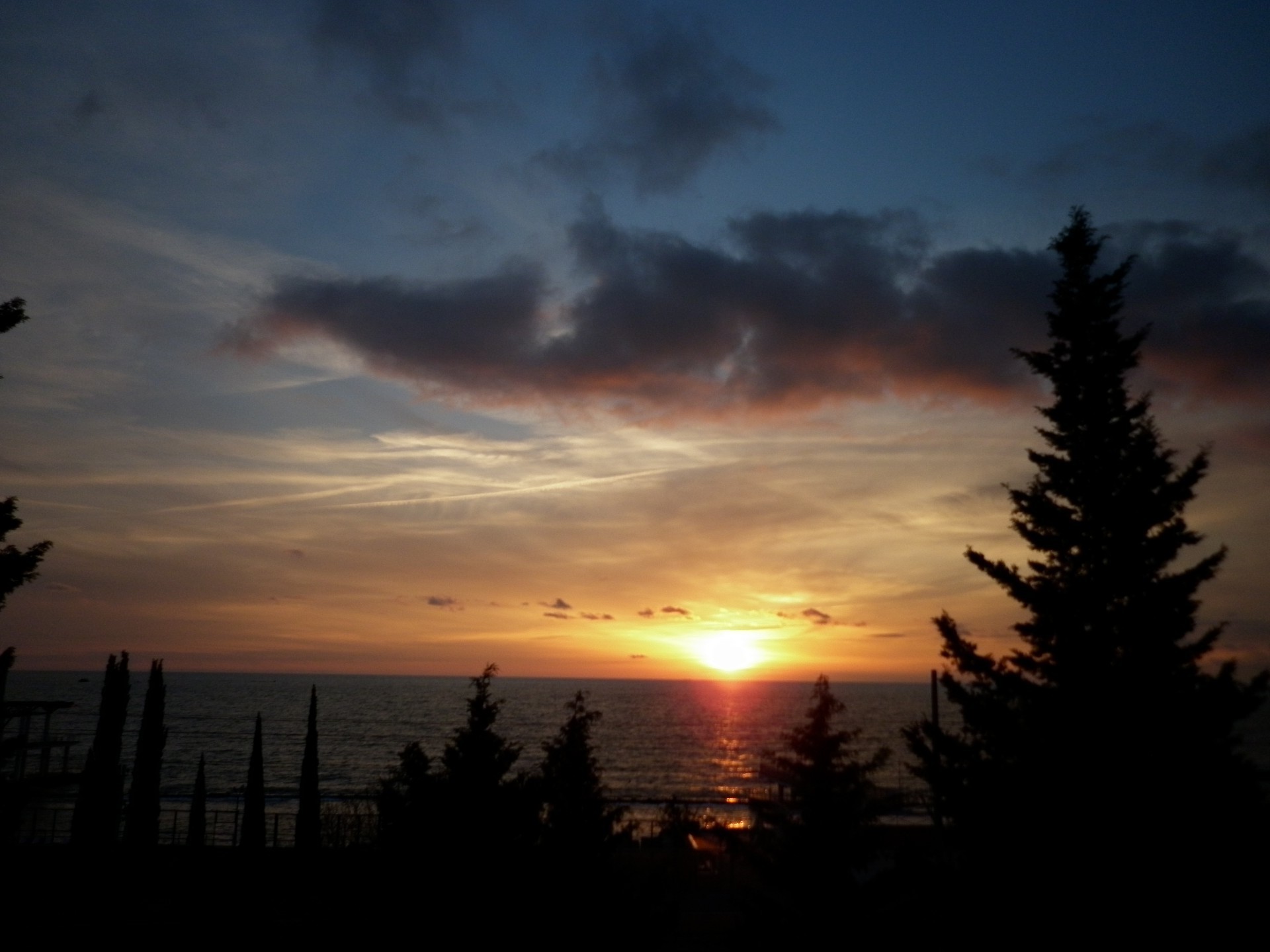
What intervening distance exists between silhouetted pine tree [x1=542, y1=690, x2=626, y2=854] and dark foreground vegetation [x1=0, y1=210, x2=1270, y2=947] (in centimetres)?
5

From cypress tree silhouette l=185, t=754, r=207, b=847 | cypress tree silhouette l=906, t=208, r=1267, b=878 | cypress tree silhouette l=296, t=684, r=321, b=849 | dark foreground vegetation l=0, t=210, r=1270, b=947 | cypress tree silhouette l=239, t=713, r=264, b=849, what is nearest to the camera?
dark foreground vegetation l=0, t=210, r=1270, b=947

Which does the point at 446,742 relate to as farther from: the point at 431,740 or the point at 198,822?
the point at 431,740

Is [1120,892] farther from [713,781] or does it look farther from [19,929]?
[713,781]

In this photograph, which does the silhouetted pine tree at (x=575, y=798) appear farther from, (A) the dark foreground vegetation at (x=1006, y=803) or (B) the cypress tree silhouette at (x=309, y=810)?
(B) the cypress tree silhouette at (x=309, y=810)

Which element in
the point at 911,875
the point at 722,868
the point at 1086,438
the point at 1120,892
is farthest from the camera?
the point at 722,868

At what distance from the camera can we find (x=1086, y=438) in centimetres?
2220

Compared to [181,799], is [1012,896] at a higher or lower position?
higher

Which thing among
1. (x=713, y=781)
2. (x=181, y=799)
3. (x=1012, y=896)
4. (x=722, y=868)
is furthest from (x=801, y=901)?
(x=713, y=781)

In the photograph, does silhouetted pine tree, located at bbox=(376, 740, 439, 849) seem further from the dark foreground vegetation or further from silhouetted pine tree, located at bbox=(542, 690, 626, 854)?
silhouetted pine tree, located at bbox=(542, 690, 626, 854)

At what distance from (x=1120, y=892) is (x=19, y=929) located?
2918cm

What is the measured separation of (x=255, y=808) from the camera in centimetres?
3409

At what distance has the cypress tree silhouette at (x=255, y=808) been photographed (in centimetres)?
3206

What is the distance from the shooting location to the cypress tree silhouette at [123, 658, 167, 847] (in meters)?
35.0

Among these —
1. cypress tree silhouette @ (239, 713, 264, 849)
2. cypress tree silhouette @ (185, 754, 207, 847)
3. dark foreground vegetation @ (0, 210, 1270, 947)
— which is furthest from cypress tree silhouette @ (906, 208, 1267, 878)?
cypress tree silhouette @ (185, 754, 207, 847)
